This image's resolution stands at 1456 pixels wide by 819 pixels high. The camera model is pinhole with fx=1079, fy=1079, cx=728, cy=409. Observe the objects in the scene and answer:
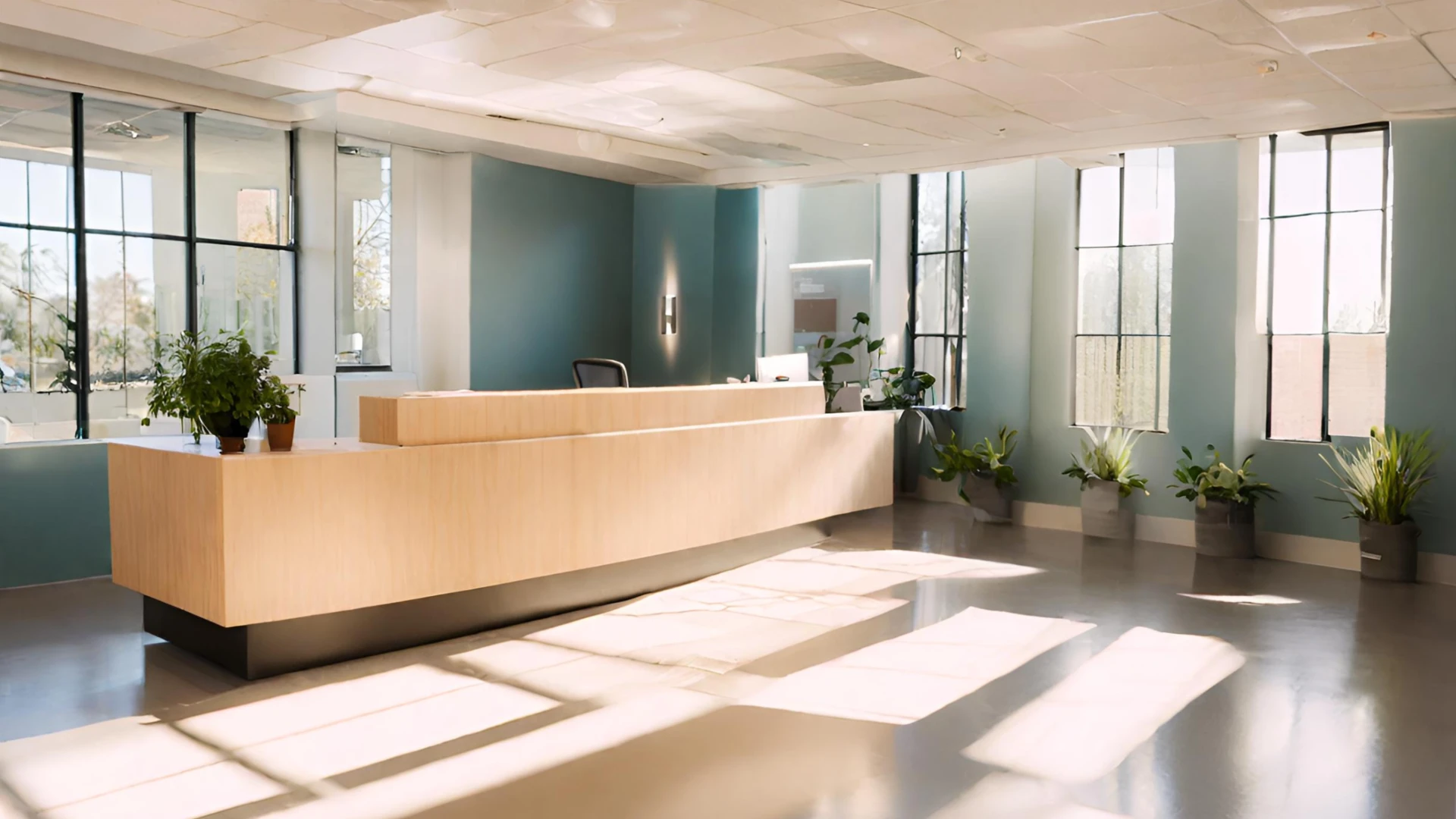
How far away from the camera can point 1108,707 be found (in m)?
4.47

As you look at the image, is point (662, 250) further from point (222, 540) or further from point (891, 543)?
point (222, 540)

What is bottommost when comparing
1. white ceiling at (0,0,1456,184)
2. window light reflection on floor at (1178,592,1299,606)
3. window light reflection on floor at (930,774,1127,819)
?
window light reflection on floor at (930,774,1127,819)

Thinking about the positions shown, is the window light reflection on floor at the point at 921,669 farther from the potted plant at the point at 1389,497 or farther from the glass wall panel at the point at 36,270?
the glass wall panel at the point at 36,270

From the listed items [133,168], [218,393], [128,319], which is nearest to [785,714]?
[218,393]

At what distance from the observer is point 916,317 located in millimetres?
11055

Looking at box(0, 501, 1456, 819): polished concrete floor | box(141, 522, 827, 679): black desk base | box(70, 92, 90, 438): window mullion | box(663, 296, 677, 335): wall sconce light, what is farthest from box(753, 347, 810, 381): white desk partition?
box(70, 92, 90, 438): window mullion

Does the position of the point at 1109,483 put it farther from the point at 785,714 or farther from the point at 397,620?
the point at 397,620

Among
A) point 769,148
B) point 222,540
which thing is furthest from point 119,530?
point 769,148

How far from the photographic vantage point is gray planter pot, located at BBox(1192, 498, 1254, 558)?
25.8 feet

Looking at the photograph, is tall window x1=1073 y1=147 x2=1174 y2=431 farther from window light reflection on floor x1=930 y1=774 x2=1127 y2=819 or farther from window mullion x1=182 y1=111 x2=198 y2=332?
window mullion x1=182 y1=111 x2=198 y2=332

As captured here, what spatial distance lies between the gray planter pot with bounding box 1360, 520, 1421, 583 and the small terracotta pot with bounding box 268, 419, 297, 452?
6.70 meters

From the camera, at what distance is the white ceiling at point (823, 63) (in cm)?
521

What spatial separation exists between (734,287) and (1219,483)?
186 inches

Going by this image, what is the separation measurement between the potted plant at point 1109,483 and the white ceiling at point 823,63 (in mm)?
2346
